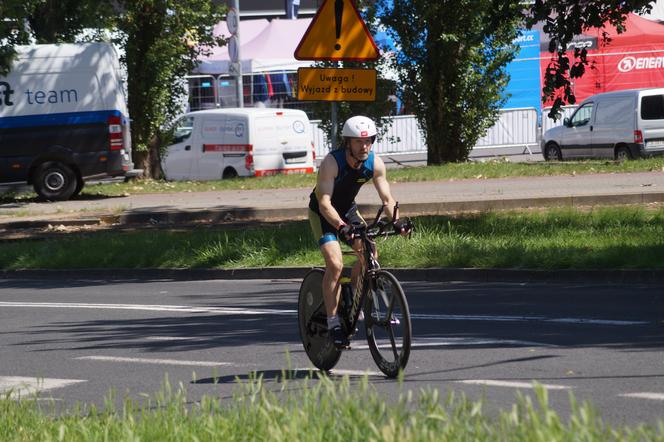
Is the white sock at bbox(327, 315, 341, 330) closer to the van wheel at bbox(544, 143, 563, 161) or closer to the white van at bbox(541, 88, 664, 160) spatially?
the white van at bbox(541, 88, 664, 160)

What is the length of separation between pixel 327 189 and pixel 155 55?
73.7ft

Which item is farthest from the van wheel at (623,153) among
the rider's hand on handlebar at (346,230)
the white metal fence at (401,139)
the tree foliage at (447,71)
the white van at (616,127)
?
the rider's hand on handlebar at (346,230)

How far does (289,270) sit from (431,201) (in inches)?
226

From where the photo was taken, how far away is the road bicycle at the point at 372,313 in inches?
318

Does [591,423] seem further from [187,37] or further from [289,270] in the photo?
[187,37]

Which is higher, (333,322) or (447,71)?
(447,71)

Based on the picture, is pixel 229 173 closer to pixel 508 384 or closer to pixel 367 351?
pixel 367 351

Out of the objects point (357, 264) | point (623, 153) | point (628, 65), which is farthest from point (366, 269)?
point (628, 65)

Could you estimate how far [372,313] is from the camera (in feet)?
27.6

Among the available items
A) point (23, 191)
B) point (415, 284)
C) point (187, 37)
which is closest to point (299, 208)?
point (415, 284)

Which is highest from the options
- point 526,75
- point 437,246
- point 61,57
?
point 61,57

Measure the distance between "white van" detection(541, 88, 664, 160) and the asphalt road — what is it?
18589mm

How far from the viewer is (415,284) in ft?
46.3

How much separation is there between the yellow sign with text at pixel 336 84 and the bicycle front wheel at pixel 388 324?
6.37m
